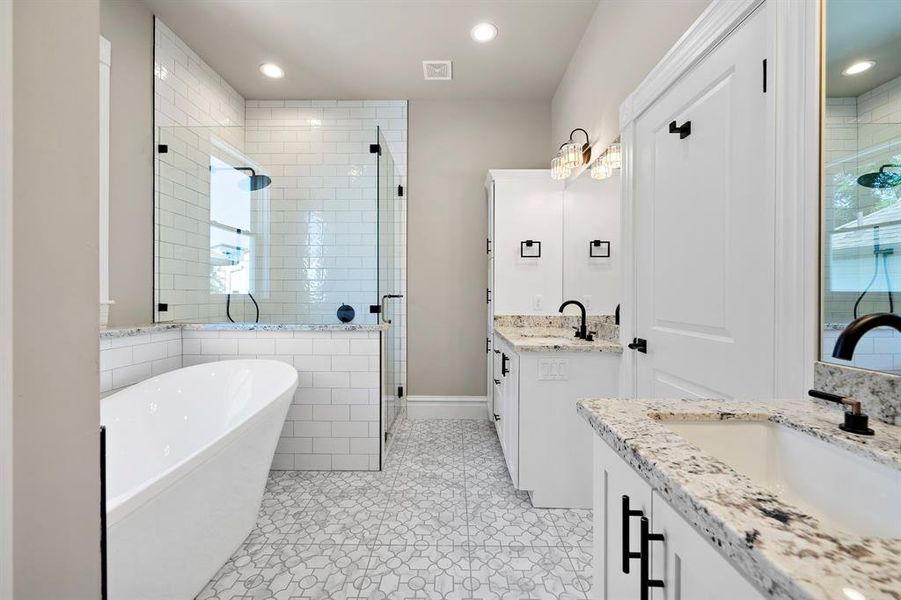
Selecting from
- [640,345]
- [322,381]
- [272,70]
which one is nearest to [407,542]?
[322,381]

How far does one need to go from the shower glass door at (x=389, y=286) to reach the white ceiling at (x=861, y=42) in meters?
2.30

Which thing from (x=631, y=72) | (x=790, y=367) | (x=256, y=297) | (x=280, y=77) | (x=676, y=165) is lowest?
(x=790, y=367)

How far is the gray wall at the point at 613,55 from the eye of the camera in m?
1.61

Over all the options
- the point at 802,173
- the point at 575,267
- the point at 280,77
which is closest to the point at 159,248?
the point at 280,77

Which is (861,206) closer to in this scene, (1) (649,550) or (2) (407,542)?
(1) (649,550)

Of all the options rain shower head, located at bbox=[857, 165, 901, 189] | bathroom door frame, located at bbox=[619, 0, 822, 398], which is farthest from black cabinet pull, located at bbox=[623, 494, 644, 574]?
rain shower head, located at bbox=[857, 165, 901, 189]

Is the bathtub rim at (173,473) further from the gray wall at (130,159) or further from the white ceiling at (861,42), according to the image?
the white ceiling at (861,42)

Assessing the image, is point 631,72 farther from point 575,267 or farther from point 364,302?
point 364,302

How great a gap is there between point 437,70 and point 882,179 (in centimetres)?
299

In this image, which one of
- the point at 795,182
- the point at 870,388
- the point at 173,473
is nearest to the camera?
the point at 870,388

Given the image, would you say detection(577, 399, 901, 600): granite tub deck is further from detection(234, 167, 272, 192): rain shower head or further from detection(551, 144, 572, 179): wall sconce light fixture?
detection(234, 167, 272, 192): rain shower head

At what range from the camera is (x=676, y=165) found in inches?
58.6

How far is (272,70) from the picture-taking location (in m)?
3.12

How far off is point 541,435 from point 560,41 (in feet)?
8.76
